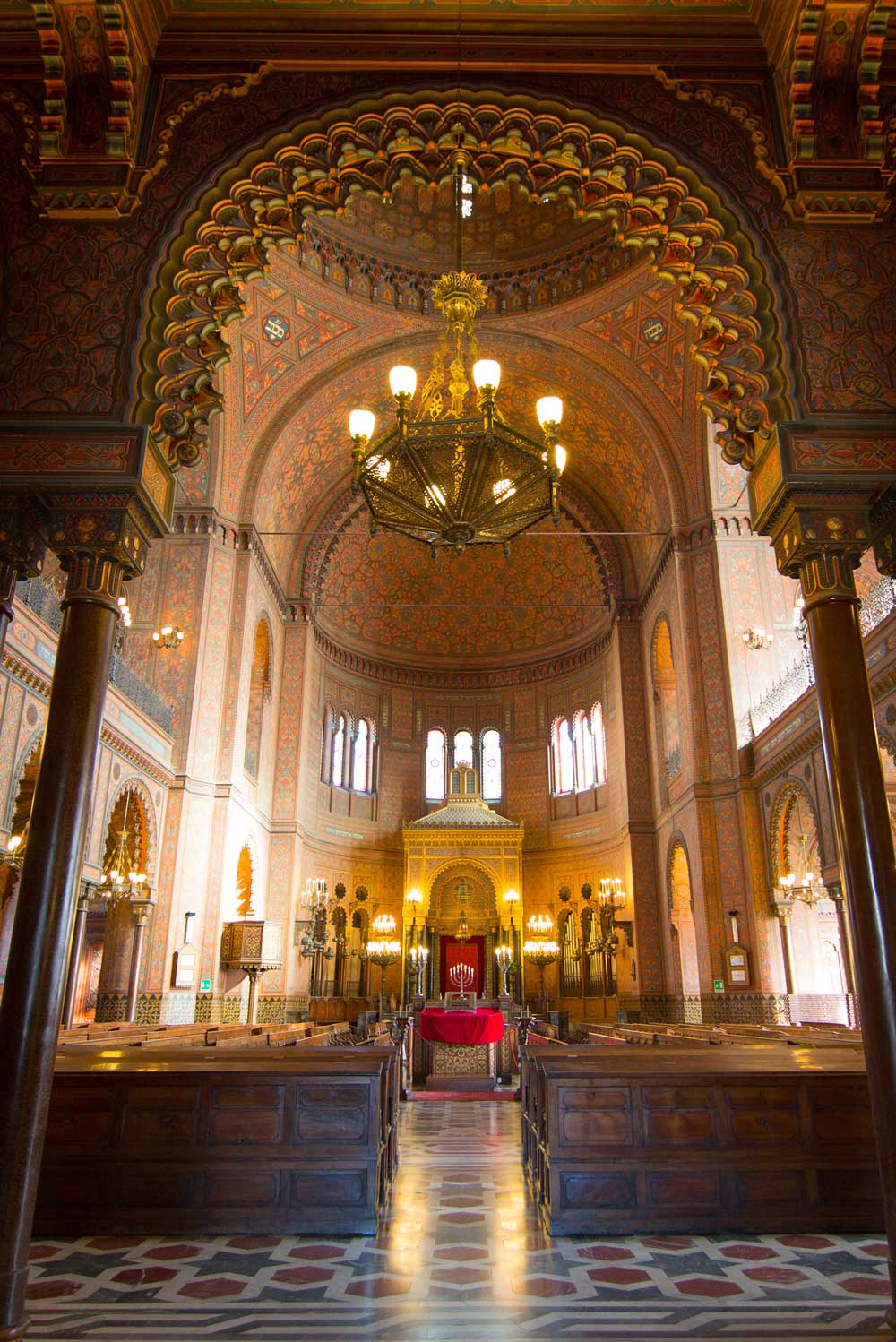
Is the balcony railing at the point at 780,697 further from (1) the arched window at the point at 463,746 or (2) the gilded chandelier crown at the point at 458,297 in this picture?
(1) the arched window at the point at 463,746

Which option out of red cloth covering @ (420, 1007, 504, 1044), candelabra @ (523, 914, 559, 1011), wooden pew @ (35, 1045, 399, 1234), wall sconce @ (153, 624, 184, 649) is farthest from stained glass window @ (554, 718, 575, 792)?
wooden pew @ (35, 1045, 399, 1234)

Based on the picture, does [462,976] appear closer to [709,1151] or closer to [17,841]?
[17,841]

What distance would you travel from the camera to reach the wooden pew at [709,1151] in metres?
5.70

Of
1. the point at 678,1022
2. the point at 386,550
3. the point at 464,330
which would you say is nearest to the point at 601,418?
the point at 386,550

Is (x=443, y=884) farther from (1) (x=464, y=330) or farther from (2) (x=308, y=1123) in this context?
(2) (x=308, y=1123)

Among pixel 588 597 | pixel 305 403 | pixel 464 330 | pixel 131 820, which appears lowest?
pixel 131 820

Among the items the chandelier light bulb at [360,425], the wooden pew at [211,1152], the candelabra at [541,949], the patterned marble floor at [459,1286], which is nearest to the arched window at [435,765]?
the candelabra at [541,949]

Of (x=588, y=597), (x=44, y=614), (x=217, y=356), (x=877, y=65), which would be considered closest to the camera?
(x=877, y=65)

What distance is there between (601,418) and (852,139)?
536 inches

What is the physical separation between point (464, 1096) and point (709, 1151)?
10.3m

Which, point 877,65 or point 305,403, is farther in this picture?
point 305,403

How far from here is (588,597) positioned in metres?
23.9

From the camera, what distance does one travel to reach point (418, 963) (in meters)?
22.7

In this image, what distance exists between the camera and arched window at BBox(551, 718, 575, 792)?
976 inches
